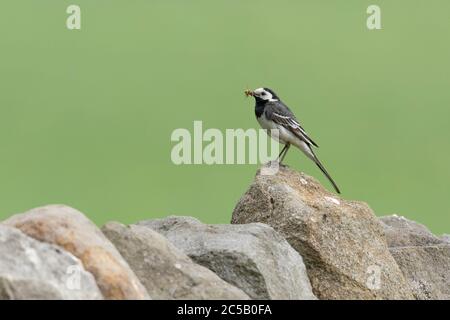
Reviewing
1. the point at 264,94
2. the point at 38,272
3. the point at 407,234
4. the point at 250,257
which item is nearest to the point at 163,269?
the point at 250,257

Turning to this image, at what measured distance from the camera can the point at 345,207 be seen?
14.5m

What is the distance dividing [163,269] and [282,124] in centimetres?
803

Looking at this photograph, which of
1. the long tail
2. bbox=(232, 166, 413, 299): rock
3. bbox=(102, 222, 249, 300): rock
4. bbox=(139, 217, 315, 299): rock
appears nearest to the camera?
bbox=(102, 222, 249, 300): rock

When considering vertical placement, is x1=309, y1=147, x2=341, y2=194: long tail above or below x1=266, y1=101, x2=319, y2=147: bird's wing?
below

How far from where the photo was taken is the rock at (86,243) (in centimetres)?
971

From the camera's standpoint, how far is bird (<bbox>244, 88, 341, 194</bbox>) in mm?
18450

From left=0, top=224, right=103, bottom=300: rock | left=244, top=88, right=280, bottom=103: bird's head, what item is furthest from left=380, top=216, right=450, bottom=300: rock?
left=0, top=224, right=103, bottom=300: rock

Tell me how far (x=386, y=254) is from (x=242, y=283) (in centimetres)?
353

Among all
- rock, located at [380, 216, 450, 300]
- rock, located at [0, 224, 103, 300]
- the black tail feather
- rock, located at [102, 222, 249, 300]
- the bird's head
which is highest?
the bird's head

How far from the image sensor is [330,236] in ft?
44.8

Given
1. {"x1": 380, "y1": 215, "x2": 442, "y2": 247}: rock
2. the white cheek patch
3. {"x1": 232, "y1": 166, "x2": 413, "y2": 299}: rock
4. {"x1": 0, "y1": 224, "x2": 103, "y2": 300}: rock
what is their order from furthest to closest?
the white cheek patch < {"x1": 380, "y1": 215, "x2": 442, "y2": 247}: rock < {"x1": 232, "y1": 166, "x2": 413, "y2": 299}: rock < {"x1": 0, "y1": 224, "x2": 103, "y2": 300}: rock

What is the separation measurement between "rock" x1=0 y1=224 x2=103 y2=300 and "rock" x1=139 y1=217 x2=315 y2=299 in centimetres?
256

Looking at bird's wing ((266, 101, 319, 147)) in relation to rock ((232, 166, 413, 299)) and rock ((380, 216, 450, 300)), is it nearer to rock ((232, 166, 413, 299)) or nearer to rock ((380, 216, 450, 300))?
rock ((380, 216, 450, 300))

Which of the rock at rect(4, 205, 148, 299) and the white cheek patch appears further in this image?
the white cheek patch
